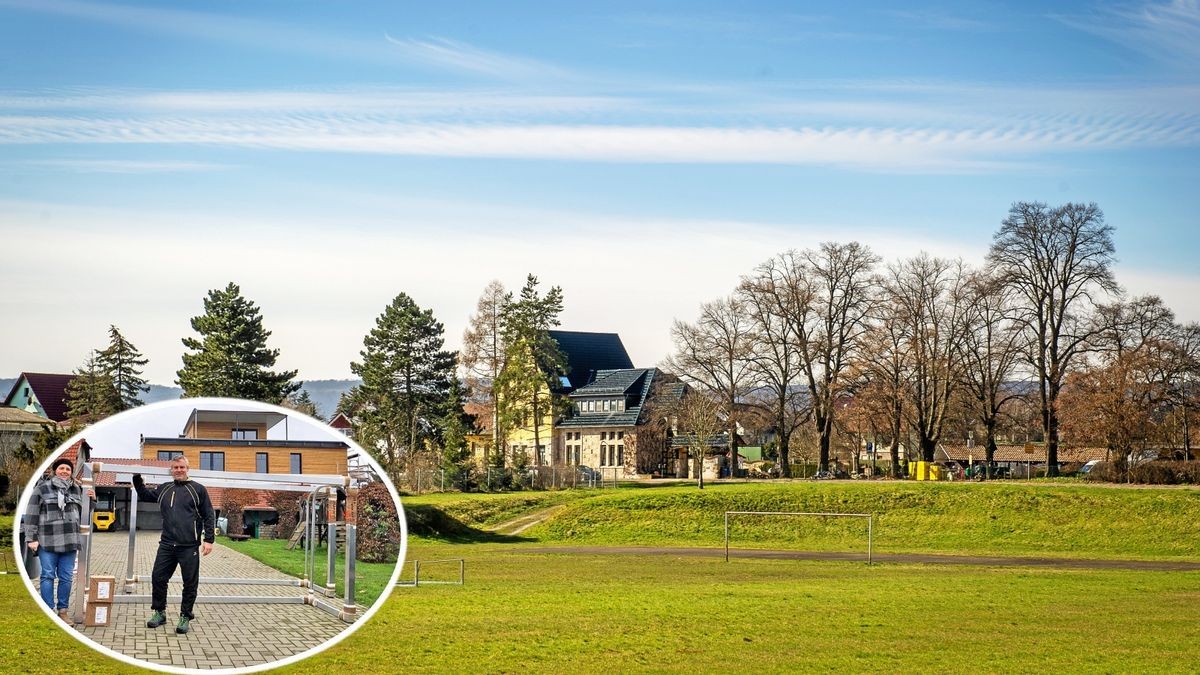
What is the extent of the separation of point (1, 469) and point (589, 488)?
110ft

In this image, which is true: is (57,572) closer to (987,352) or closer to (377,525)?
(377,525)

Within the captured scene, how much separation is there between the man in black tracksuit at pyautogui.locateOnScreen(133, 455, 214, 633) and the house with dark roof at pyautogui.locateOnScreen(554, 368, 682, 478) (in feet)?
274

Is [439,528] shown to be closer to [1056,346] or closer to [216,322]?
[216,322]

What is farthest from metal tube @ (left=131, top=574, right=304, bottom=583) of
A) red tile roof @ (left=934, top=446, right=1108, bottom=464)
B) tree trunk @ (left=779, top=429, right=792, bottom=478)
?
red tile roof @ (left=934, top=446, right=1108, bottom=464)

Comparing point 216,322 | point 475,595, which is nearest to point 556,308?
point 216,322

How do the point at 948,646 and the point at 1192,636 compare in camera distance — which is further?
the point at 1192,636

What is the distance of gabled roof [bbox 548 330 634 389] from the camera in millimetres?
112750

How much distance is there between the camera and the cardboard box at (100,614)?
6574 mm

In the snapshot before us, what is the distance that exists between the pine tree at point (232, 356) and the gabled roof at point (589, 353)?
36878 mm

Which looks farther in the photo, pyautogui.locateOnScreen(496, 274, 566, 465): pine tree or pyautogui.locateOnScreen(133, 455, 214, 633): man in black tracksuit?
pyautogui.locateOnScreen(496, 274, 566, 465): pine tree

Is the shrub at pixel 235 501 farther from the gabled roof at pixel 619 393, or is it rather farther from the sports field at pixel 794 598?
the gabled roof at pixel 619 393

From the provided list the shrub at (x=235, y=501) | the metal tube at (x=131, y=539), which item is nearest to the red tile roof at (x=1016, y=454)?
the shrub at (x=235, y=501)

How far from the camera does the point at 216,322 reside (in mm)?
73938

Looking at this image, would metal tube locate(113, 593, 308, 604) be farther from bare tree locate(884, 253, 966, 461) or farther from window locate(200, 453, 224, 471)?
bare tree locate(884, 253, 966, 461)
